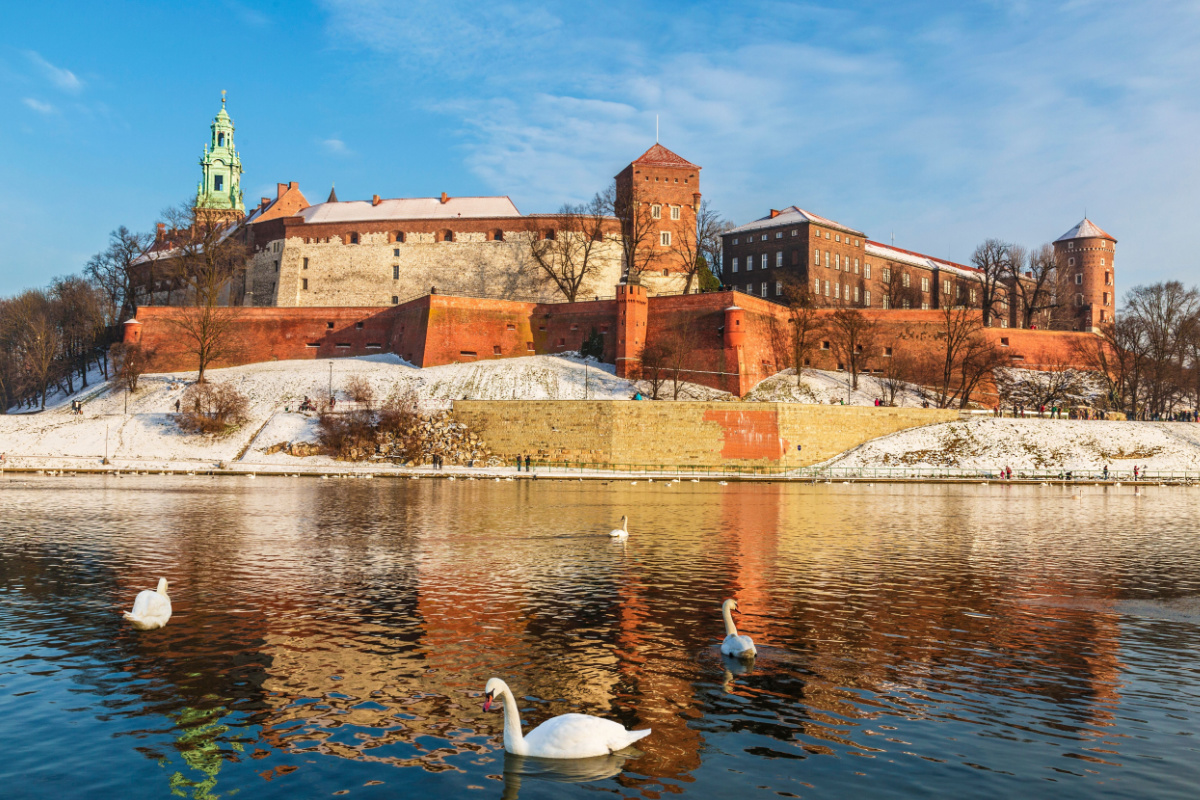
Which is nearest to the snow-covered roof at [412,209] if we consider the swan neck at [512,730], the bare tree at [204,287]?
the bare tree at [204,287]

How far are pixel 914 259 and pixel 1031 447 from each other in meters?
45.3

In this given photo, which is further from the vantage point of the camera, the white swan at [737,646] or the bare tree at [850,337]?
the bare tree at [850,337]

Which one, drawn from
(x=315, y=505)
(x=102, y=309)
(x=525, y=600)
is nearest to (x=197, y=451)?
(x=315, y=505)

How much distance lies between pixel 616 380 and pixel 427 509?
30.3 metres

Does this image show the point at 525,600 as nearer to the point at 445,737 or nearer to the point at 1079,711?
the point at 445,737

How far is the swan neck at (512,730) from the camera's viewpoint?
736 centimetres

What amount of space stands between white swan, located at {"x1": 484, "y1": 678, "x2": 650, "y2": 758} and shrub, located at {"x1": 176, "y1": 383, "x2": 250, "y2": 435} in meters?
49.6

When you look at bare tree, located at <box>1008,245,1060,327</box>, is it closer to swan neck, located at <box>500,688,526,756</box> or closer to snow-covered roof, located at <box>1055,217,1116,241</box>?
snow-covered roof, located at <box>1055,217,1116,241</box>

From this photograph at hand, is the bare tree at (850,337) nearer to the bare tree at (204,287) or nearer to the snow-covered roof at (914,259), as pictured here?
the snow-covered roof at (914,259)

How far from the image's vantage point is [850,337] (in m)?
63.4

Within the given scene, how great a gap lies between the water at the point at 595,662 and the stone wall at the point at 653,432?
27298 mm

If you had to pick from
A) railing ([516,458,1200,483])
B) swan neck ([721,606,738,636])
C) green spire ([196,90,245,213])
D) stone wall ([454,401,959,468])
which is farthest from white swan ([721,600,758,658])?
green spire ([196,90,245,213])

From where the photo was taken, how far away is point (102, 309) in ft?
240

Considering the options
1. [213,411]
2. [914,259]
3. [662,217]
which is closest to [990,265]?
[914,259]
